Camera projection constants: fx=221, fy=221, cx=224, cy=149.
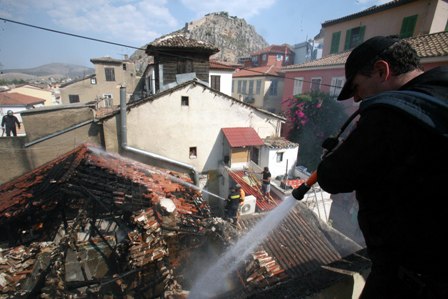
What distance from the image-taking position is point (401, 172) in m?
1.10

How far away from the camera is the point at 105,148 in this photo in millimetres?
13844

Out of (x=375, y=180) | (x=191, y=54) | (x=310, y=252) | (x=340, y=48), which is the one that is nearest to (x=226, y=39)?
(x=340, y=48)

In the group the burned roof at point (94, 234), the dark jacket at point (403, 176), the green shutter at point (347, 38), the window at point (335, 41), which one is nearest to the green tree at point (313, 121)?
the green shutter at point (347, 38)

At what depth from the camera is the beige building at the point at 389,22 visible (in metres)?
17.7

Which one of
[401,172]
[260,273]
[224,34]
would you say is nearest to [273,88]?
[260,273]

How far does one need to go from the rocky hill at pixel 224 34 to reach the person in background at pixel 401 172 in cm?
7987

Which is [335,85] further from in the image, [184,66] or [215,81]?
[184,66]

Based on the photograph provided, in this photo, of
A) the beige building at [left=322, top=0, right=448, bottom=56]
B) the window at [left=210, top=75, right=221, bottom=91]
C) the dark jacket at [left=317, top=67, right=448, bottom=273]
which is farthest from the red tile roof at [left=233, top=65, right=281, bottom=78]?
the dark jacket at [left=317, top=67, right=448, bottom=273]

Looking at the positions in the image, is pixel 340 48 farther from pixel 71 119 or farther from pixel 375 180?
pixel 375 180

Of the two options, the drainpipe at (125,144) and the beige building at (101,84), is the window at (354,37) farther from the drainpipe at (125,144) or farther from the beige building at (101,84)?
the beige building at (101,84)

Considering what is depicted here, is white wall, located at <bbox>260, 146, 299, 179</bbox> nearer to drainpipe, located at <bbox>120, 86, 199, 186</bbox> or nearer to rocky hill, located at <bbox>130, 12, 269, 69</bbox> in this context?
drainpipe, located at <bbox>120, 86, 199, 186</bbox>

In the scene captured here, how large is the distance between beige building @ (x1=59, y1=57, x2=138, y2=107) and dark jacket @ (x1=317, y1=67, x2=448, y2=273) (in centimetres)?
3783

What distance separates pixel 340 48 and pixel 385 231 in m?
28.9

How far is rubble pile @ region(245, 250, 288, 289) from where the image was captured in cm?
564
